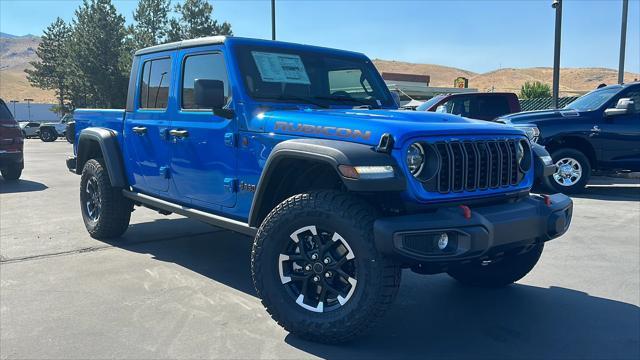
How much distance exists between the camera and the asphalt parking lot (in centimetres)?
333

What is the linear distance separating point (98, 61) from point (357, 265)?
4478cm

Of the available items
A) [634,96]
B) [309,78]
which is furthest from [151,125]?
[634,96]

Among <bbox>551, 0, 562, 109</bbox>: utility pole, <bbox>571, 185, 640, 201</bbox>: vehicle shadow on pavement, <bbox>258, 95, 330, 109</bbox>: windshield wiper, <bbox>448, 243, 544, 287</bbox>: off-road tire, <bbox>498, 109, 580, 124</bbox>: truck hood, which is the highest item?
<bbox>551, 0, 562, 109</bbox>: utility pole

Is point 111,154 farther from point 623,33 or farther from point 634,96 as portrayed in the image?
point 623,33

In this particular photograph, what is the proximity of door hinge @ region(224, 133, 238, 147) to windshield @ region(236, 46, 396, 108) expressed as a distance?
346 mm

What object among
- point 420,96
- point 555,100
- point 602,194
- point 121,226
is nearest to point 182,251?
point 121,226

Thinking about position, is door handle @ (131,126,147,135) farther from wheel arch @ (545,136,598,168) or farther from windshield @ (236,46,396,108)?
wheel arch @ (545,136,598,168)

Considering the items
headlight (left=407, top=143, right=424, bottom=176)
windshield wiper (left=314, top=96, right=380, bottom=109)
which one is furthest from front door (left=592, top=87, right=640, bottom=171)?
headlight (left=407, top=143, right=424, bottom=176)

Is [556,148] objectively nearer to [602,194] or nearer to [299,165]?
[602,194]

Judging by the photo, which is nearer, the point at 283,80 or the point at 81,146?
the point at 283,80

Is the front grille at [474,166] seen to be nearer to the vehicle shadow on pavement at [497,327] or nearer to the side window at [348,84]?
the vehicle shadow on pavement at [497,327]

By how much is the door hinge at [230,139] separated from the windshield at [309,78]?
0.35 metres

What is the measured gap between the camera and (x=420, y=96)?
103 ft

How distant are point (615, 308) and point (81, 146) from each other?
224 inches
